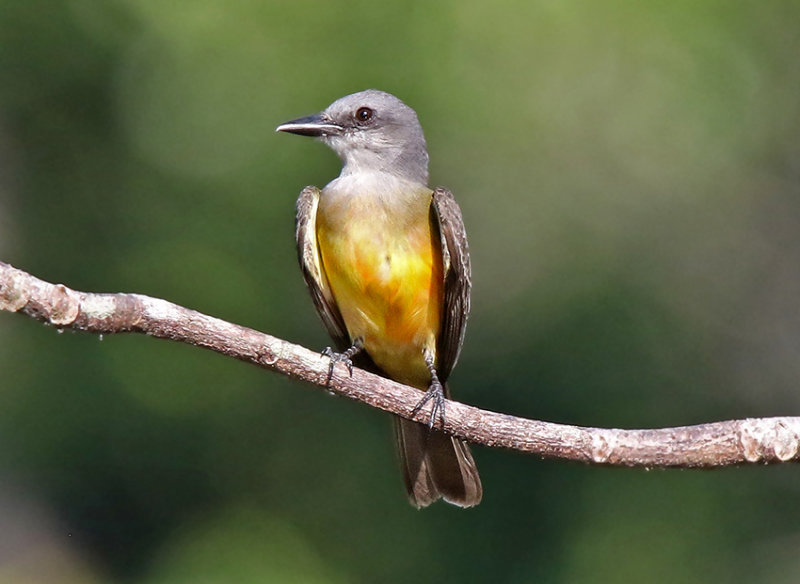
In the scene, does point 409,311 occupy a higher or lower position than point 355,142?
lower

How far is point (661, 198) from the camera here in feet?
31.1

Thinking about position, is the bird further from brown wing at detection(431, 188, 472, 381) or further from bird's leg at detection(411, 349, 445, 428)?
bird's leg at detection(411, 349, 445, 428)

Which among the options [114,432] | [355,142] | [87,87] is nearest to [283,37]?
[87,87]

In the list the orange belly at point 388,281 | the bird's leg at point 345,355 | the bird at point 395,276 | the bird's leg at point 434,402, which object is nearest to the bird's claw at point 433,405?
the bird's leg at point 434,402

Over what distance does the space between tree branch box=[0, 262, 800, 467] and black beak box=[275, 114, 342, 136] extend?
1.63 meters

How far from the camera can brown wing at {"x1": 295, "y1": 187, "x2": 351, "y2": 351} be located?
582cm

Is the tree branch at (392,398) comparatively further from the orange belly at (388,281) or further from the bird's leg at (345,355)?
the orange belly at (388,281)

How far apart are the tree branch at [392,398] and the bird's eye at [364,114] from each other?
5.80ft

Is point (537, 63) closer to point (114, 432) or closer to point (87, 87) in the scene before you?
point (87, 87)

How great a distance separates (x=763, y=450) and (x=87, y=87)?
5.85 m

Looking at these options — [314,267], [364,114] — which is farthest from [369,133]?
[314,267]

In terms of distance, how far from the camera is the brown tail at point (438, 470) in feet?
18.6

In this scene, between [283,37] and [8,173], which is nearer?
→ [283,37]

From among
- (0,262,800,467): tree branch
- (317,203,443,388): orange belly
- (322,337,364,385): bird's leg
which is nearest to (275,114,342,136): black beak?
(317,203,443,388): orange belly
